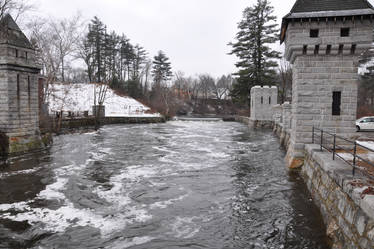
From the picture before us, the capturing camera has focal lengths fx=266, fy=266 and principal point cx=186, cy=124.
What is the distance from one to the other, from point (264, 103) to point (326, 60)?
21.3 metres

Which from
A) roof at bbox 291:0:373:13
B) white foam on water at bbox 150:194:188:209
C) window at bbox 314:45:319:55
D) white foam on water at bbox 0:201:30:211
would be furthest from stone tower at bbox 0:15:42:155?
window at bbox 314:45:319:55

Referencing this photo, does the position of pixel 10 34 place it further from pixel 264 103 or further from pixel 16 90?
pixel 264 103

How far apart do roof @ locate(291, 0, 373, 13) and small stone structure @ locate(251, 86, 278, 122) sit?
21.1 meters

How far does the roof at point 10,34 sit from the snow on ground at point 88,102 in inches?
995

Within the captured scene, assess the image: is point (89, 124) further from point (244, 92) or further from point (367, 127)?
point (367, 127)

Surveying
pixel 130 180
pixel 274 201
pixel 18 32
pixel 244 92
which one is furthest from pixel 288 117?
pixel 244 92

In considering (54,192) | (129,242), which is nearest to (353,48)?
(129,242)

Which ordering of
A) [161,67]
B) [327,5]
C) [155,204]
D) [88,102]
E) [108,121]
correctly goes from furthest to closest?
[161,67] < [88,102] < [108,121] < [327,5] < [155,204]

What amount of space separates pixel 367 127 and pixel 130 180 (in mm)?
17269

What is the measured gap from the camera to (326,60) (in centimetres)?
966

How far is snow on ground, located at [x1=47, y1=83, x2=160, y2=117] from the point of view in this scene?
4006 cm

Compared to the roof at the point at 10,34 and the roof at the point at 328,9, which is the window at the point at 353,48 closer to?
the roof at the point at 328,9

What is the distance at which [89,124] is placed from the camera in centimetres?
3069

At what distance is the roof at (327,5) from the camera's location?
9.26m
